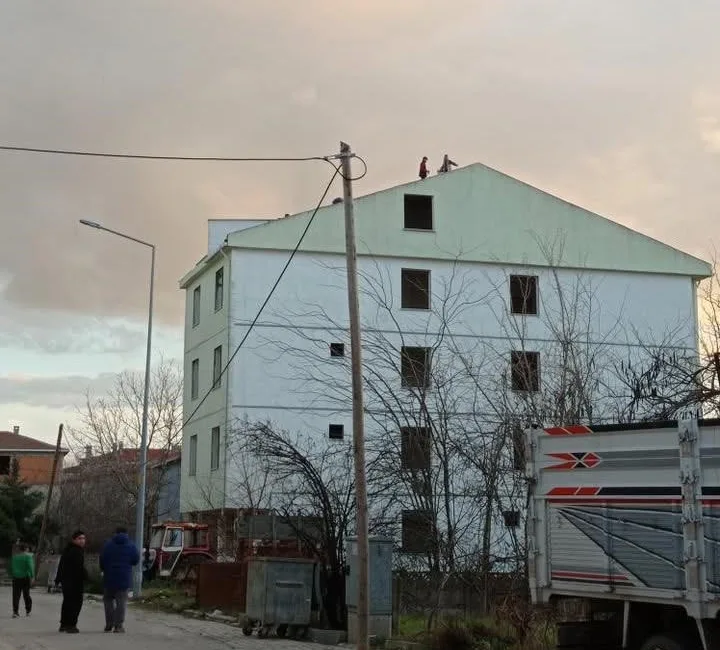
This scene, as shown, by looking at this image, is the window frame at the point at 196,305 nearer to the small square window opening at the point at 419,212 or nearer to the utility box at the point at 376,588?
the small square window opening at the point at 419,212

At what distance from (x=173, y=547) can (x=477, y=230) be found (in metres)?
16.1

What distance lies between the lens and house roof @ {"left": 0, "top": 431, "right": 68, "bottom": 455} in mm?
94062

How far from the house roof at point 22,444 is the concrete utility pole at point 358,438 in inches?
3237

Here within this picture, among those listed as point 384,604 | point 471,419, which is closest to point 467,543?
point 471,419

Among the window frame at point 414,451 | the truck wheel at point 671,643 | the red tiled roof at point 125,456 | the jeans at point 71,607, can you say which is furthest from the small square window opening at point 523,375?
the red tiled roof at point 125,456

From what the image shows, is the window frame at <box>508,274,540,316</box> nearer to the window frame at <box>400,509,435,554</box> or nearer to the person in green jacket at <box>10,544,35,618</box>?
the window frame at <box>400,509,435,554</box>

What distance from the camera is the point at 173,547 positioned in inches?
1475

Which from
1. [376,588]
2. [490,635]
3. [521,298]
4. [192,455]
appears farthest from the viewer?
[192,455]

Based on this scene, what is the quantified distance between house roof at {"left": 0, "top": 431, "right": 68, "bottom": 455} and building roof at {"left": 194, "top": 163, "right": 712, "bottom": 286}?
2284 inches

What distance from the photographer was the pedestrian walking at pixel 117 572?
57.7ft

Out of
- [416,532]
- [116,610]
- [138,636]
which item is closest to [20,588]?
[116,610]

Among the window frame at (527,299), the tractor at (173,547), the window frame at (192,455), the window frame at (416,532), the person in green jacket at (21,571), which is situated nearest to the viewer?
the window frame at (416,532)

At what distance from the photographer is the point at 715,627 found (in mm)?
9992

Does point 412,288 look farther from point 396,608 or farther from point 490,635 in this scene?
point 490,635
